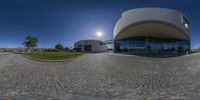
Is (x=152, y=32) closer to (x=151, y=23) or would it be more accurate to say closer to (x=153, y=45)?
(x=153, y=45)

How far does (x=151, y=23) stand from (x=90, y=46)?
94.8 feet

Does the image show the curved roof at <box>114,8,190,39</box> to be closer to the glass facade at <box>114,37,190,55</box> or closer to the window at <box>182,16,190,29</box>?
the window at <box>182,16,190,29</box>

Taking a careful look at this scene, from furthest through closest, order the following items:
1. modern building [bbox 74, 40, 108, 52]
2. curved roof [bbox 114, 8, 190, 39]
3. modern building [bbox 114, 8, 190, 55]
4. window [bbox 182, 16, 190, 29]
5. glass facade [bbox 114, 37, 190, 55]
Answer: modern building [bbox 74, 40, 108, 52] < glass facade [bbox 114, 37, 190, 55] < window [bbox 182, 16, 190, 29] < modern building [bbox 114, 8, 190, 55] < curved roof [bbox 114, 8, 190, 39]

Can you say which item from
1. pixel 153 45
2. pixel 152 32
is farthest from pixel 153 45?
pixel 152 32

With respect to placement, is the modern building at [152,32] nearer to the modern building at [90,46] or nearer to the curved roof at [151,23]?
the curved roof at [151,23]

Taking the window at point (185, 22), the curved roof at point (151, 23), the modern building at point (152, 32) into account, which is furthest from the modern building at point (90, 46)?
the window at point (185, 22)

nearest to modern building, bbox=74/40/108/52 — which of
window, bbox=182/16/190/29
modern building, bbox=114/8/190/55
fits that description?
modern building, bbox=114/8/190/55

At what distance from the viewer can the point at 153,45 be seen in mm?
31703

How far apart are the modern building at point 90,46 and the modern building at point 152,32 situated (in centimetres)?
1946

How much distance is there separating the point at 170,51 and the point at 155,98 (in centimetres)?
2849

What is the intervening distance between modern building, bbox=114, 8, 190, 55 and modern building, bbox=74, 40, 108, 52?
19463mm

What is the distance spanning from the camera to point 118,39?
108 feet

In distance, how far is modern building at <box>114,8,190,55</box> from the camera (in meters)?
26.5

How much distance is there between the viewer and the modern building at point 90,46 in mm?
51053
